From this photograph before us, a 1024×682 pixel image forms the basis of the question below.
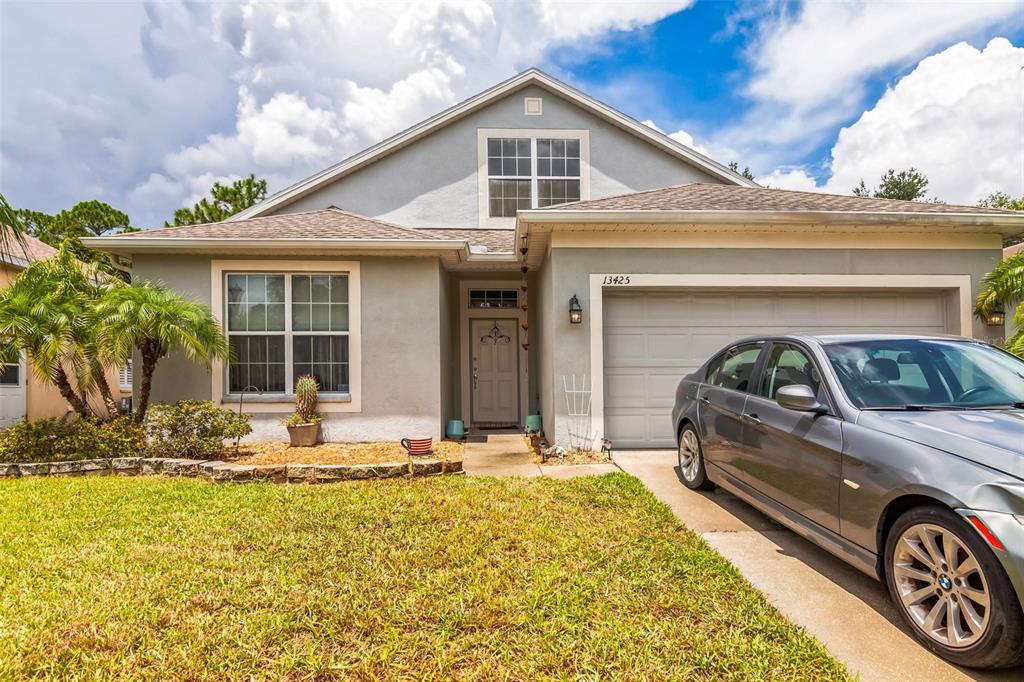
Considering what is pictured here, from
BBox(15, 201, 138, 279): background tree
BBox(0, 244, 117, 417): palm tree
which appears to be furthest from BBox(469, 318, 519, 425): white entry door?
BBox(15, 201, 138, 279): background tree

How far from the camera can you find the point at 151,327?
6.32 m

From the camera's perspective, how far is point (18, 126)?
9.92m

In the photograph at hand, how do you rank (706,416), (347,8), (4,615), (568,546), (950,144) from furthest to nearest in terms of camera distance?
(950,144), (347,8), (706,416), (568,546), (4,615)

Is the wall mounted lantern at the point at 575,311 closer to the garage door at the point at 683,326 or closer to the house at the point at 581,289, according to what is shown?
the house at the point at 581,289

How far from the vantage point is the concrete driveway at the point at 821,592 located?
2256 mm

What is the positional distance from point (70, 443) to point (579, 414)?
264 inches

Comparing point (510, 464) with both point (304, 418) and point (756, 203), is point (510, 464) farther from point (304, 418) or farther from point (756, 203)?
point (756, 203)

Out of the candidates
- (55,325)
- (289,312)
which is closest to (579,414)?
(289,312)

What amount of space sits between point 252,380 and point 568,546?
619cm

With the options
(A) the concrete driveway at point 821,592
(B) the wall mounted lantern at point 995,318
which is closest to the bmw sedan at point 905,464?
(A) the concrete driveway at point 821,592

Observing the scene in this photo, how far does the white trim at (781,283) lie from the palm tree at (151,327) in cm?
547

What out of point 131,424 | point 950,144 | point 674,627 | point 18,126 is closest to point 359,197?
point 131,424

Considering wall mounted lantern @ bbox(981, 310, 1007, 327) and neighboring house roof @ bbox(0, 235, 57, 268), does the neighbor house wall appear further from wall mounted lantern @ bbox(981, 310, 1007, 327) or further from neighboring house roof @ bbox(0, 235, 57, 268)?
wall mounted lantern @ bbox(981, 310, 1007, 327)

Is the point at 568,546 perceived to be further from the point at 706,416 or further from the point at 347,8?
the point at 347,8
